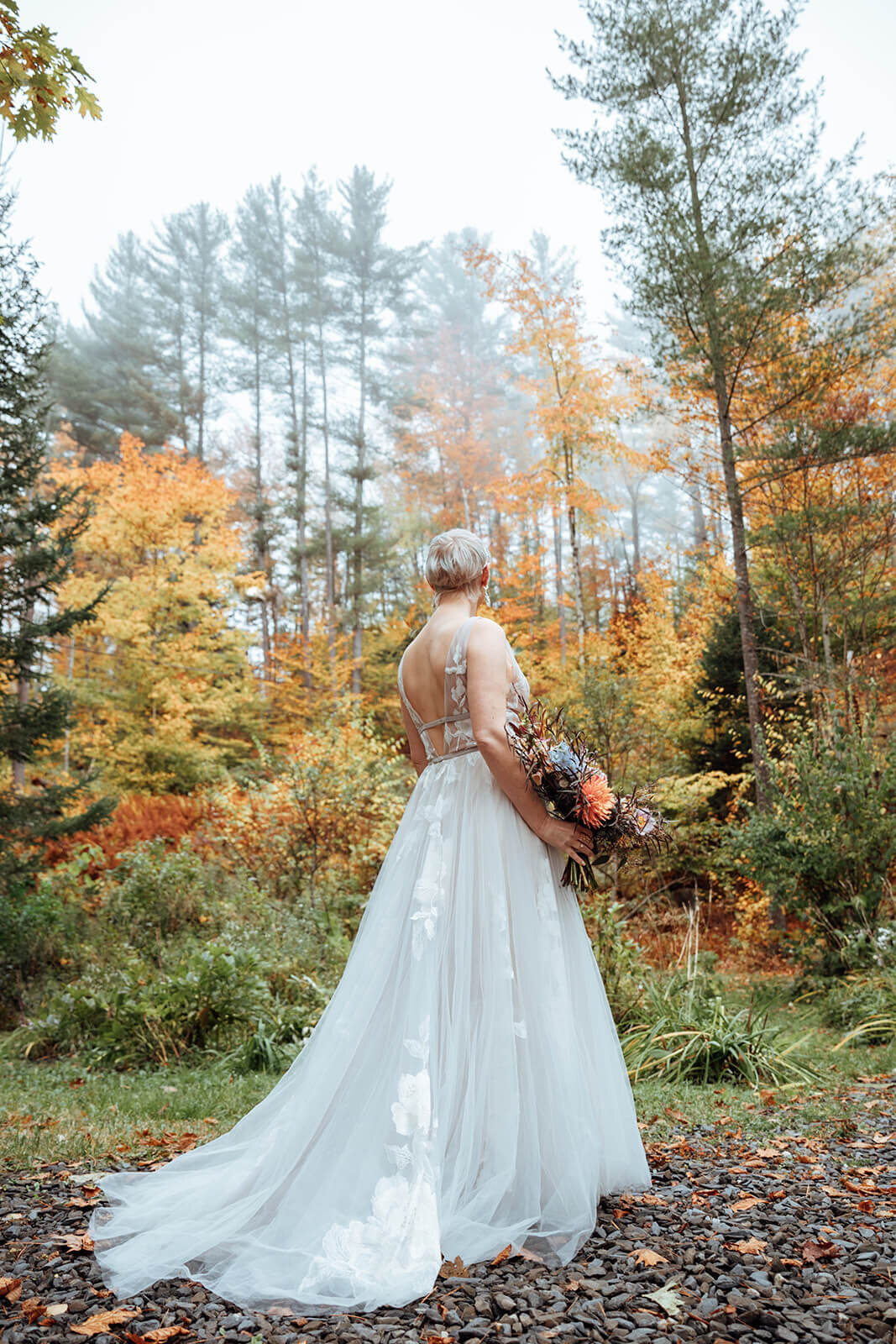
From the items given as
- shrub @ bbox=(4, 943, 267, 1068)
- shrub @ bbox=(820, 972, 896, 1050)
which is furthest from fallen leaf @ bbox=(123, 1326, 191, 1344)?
shrub @ bbox=(820, 972, 896, 1050)

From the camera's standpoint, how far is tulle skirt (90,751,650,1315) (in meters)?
2.18

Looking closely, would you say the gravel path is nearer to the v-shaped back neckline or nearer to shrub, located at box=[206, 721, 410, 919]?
the v-shaped back neckline

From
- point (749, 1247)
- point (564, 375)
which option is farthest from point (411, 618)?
point (749, 1247)

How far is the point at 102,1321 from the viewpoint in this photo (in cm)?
191

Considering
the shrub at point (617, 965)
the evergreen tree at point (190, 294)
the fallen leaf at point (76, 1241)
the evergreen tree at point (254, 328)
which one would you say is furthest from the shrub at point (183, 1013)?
the evergreen tree at point (190, 294)

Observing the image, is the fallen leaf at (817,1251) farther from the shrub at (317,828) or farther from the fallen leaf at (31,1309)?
the shrub at (317,828)

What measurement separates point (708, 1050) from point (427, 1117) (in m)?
2.89

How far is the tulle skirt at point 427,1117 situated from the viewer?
85.9 inches

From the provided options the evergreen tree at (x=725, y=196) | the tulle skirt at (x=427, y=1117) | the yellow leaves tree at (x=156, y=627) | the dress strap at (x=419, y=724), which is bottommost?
the tulle skirt at (x=427, y=1117)

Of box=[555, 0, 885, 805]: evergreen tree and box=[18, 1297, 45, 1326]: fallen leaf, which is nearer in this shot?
box=[18, 1297, 45, 1326]: fallen leaf

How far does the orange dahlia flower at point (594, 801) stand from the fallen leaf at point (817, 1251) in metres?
1.21

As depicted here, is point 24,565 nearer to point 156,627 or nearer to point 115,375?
point 156,627

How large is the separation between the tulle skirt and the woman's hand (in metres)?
0.07

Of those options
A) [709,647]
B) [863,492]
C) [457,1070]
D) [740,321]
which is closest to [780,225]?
[740,321]
